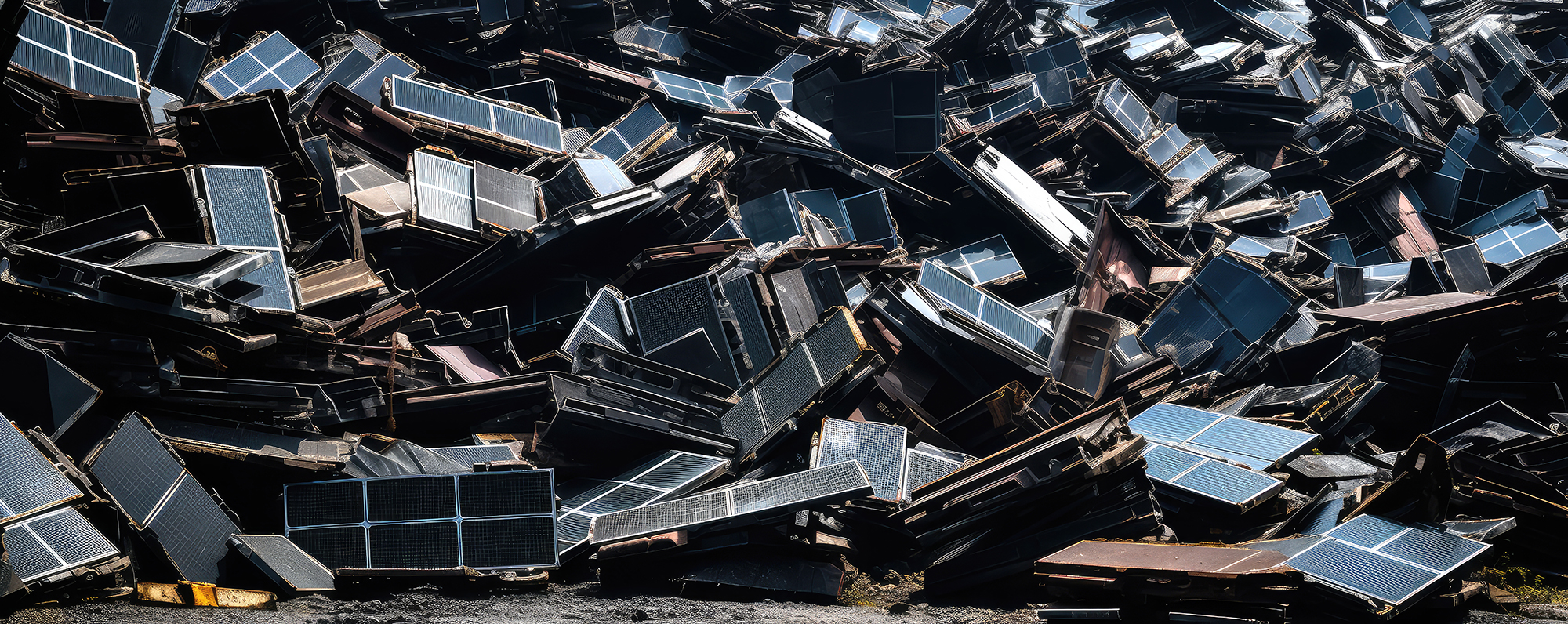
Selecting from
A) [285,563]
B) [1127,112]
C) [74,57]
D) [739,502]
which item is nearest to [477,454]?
[285,563]

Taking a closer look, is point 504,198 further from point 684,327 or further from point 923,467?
point 923,467

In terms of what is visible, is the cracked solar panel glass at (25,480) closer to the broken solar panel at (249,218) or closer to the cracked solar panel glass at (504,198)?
the broken solar panel at (249,218)

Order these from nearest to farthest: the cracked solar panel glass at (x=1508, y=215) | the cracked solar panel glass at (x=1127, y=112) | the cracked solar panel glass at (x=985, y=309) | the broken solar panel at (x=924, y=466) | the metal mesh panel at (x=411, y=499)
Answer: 1. the metal mesh panel at (x=411, y=499)
2. the broken solar panel at (x=924, y=466)
3. the cracked solar panel glass at (x=985, y=309)
4. the cracked solar panel glass at (x=1127, y=112)
5. the cracked solar panel glass at (x=1508, y=215)

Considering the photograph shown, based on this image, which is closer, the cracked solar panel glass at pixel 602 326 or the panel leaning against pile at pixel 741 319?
the panel leaning against pile at pixel 741 319

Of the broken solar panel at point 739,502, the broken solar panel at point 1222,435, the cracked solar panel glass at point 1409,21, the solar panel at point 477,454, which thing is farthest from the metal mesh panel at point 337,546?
the cracked solar panel glass at point 1409,21

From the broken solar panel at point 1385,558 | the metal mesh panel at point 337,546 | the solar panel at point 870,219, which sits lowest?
the broken solar panel at point 1385,558

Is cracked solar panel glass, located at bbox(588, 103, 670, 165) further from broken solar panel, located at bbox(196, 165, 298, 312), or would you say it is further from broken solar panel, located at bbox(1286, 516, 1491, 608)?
broken solar panel, located at bbox(1286, 516, 1491, 608)

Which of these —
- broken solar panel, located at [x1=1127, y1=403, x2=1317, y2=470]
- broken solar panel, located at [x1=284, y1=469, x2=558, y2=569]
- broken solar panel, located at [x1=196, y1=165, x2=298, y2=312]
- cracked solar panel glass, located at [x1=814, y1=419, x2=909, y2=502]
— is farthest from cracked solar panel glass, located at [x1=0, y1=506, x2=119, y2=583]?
broken solar panel, located at [x1=1127, y1=403, x2=1317, y2=470]
